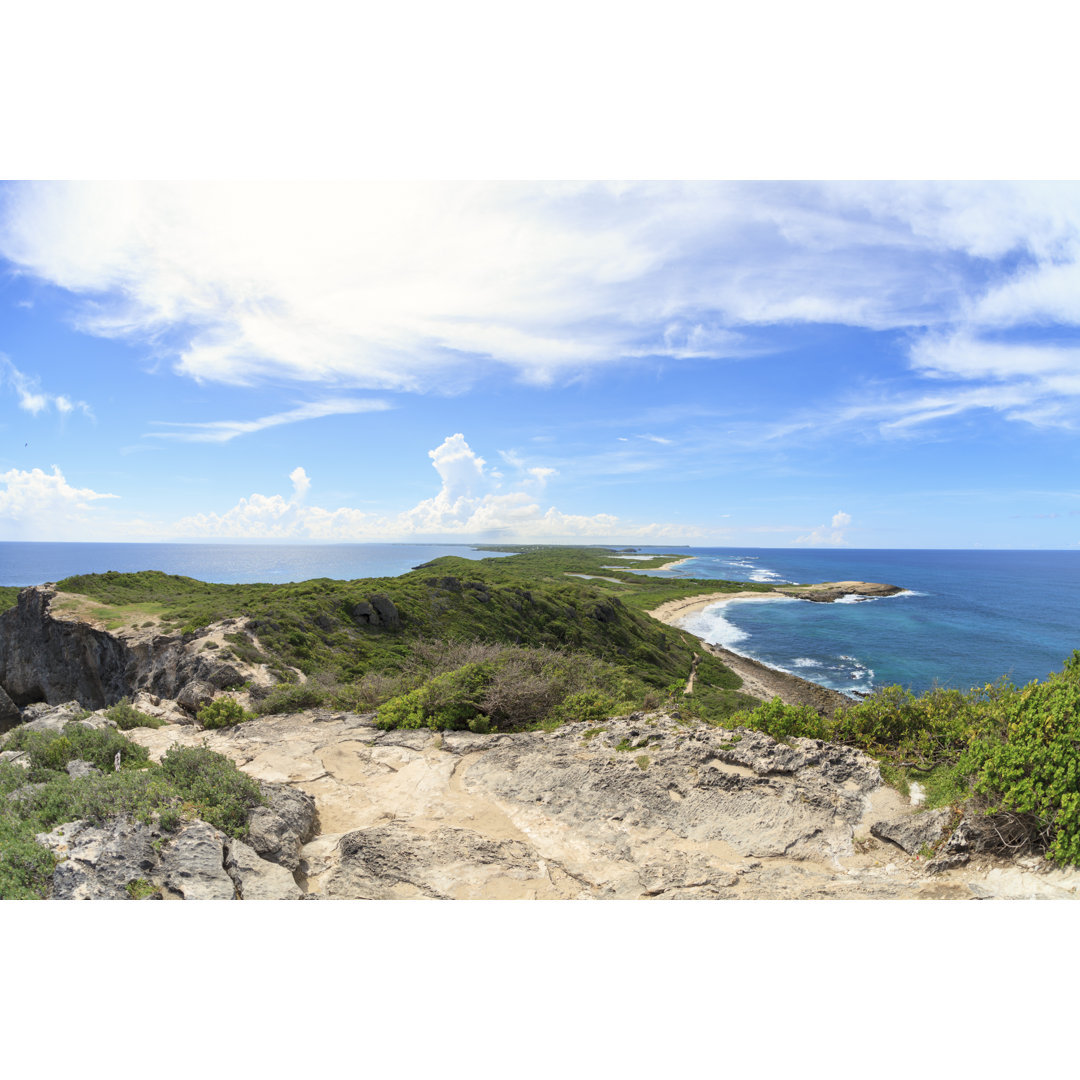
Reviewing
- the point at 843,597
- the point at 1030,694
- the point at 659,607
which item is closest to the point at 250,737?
the point at 1030,694

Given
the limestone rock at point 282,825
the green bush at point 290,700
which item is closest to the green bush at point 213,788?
the limestone rock at point 282,825

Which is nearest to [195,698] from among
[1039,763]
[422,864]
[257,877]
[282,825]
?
[282,825]

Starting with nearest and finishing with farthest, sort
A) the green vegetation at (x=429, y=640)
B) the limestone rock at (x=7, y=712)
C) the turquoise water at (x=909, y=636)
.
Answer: the green vegetation at (x=429, y=640) < the limestone rock at (x=7, y=712) < the turquoise water at (x=909, y=636)

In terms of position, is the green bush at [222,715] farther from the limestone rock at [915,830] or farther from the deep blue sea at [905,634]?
the deep blue sea at [905,634]

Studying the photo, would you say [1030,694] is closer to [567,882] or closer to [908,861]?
[908,861]

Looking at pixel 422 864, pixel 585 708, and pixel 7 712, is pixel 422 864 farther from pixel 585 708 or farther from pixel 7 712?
pixel 7 712

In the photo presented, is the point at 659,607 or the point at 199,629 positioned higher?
the point at 199,629

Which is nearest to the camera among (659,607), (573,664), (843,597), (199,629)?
(573,664)
